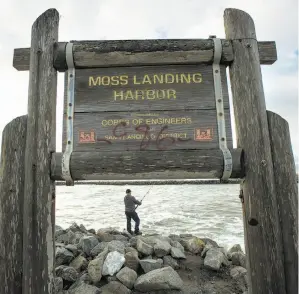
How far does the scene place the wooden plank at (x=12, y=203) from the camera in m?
2.61

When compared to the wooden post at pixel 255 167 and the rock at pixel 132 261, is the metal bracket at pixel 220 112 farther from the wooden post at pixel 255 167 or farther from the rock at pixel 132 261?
the rock at pixel 132 261

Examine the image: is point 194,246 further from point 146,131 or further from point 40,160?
point 40,160

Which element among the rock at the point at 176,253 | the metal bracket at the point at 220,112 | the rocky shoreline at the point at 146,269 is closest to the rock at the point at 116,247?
the rocky shoreline at the point at 146,269

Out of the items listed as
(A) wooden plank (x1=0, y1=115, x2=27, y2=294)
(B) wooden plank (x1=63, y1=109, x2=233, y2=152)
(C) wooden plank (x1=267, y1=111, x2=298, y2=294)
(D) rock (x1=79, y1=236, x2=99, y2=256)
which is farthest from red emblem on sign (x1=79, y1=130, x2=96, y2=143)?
(D) rock (x1=79, y1=236, x2=99, y2=256)

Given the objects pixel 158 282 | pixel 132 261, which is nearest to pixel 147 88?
pixel 158 282

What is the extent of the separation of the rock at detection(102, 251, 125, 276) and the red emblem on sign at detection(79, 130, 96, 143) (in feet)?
11.7

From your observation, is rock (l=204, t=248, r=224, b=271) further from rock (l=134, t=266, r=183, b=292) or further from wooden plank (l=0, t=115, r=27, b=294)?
wooden plank (l=0, t=115, r=27, b=294)

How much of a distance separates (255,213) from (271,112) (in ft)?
3.40

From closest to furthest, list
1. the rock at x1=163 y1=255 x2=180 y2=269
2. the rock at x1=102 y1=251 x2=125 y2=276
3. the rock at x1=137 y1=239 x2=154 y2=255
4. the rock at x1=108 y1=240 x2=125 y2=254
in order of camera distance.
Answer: the rock at x1=102 y1=251 x2=125 y2=276 < the rock at x1=108 y1=240 x2=125 y2=254 < the rock at x1=163 y1=255 x2=180 y2=269 < the rock at x1=137 y1=239 x2=154 y2=255

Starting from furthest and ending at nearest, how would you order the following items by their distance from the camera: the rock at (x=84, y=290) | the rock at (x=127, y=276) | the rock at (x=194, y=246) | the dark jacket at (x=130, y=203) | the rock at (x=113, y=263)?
the dark jacket at (x=130, y=203)
the rock at (x=194, y=246)
the rock at (x=113, y=263)
the rock at (x=127, y=276)
the rock at (x=84, y=290)

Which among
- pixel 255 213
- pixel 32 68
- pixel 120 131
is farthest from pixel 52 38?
pixel 255 213

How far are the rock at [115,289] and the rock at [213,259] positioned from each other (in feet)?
6.86

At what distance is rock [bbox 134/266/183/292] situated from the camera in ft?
16.3

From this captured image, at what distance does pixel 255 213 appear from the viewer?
2.61 metres
